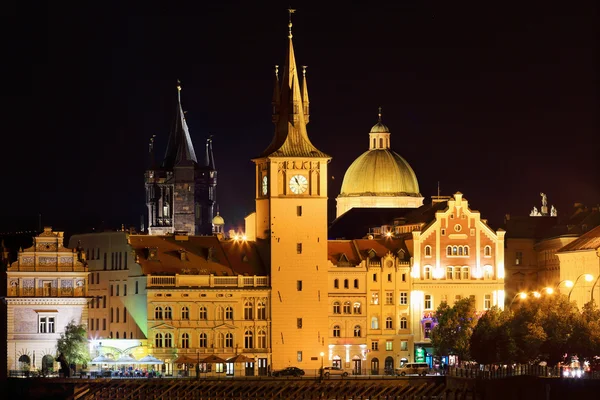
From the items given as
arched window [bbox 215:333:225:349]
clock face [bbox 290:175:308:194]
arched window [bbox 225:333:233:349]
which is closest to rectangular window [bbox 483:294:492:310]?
clock face [bbox 290:175:308:194]

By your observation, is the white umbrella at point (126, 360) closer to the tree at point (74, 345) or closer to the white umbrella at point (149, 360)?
the white umbrella at point (149, 360)

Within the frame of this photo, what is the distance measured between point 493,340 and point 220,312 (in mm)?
23465

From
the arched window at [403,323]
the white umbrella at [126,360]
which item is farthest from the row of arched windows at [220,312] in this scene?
the arched window at [403,323]

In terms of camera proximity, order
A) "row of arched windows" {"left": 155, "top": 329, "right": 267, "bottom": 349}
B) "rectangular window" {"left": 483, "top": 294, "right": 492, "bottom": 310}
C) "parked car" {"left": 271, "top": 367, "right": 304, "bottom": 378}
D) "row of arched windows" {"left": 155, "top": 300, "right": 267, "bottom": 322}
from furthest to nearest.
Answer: "rectangular window" {"left": 483, "top": 294, "right": 492, "bottom": 310}, "row of arched windows" {"left": 155, "top": 300, "right": 267, "bottom": 322}, "row of arched windows" {"left": 155, "top": 329, "right": 267, "bottom": 349}, "parked car" {"left": 271, "top": 367, "right": 304, "bottom": 378}

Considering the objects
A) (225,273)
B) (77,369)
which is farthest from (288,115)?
(77,369)

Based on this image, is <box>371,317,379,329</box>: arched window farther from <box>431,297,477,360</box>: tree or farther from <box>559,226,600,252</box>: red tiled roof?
<box>559,226,600,252</box>: red tiled roof

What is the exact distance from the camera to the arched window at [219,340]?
172 metres

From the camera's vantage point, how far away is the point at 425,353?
178 metres

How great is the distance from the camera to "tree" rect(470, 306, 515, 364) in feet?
505

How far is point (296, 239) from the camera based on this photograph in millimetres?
174375

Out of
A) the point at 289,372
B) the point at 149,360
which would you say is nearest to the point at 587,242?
the point at 289,372

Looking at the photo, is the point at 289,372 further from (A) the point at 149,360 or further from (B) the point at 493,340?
(B) the point at 493,340

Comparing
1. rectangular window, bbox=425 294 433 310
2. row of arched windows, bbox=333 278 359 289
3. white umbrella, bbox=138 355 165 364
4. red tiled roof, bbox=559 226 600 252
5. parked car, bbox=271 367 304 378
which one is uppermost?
red tiled roof, bbox=559 226 600 252

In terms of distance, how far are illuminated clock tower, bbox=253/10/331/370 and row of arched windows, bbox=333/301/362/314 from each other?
2.40 m
